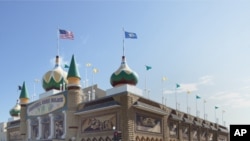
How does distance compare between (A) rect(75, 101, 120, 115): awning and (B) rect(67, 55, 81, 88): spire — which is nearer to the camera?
(A) rect(75, 101, 120, 115): awning

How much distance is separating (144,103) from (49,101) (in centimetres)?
1526

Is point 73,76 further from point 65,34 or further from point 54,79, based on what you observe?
point 54,79

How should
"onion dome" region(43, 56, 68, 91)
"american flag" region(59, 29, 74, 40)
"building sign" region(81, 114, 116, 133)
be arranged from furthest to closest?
1. "onion dome" region(43, 56, 68, 91)
2. "american flag" region(59, 29, 74, 40)
3. "building sign" region(81, 114, 116, 133)

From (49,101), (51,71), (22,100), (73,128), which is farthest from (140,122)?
(22,100)

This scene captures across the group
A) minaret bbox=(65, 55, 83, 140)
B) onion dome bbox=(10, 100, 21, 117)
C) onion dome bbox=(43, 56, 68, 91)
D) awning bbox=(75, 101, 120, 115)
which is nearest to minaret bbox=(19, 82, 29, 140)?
onion dome bbox=(43, 56, 68, 91)

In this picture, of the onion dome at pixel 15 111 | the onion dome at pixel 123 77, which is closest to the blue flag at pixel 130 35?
the onion dome at pixel 123 77

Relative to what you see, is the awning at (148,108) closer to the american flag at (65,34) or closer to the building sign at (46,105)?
the building sign at (46,105)

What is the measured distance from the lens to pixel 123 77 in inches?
1625

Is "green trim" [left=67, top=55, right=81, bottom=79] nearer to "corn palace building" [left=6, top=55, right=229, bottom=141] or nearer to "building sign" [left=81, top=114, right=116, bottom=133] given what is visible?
"corn palace building" [left=6, top=55, right=229, bottom=141]

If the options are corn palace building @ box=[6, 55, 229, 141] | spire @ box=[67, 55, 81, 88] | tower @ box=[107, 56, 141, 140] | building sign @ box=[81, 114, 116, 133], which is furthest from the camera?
spire @ box=[67, 55, 81, 88]

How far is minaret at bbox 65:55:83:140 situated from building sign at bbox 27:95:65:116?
177 centimetres

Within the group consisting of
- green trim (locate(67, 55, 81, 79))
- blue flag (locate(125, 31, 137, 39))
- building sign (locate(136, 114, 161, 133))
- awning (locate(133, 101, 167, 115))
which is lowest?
building sign (locate(136, 114, 161, 133))

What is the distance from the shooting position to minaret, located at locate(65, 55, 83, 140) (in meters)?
43.2

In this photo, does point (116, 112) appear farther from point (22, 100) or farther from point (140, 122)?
point (22, 100)
